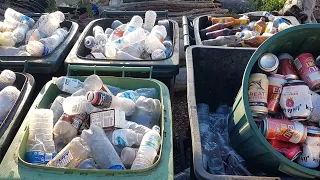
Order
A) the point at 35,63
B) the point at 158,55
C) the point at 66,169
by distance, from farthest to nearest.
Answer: the point at 158,55 → the point at 35,63 → the point at 66,169

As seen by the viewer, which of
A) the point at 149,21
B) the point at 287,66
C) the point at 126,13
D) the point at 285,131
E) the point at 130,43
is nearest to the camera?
the point at 285,131

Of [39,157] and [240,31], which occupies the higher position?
[240,31]

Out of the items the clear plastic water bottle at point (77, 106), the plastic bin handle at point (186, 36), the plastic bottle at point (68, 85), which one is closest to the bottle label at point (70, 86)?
the plastic bottle at point (68, 85)

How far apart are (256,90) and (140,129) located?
24.4 inches

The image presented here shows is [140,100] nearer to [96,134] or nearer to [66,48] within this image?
[96,134]

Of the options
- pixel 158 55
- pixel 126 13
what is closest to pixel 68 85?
pixel 158 55

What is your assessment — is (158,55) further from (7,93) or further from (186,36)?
(7,93)

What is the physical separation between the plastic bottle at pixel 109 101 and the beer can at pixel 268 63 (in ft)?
2.39

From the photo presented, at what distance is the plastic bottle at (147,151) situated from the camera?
1.49 metres

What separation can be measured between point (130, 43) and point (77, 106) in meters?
0.90

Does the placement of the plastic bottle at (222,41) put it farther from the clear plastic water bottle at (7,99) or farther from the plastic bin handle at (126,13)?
the clear plastic water bottle at (7,99)

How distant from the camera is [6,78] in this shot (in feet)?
6.80

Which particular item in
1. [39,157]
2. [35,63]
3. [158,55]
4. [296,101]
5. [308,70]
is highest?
[308,70]

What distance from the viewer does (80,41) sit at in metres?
2.58
